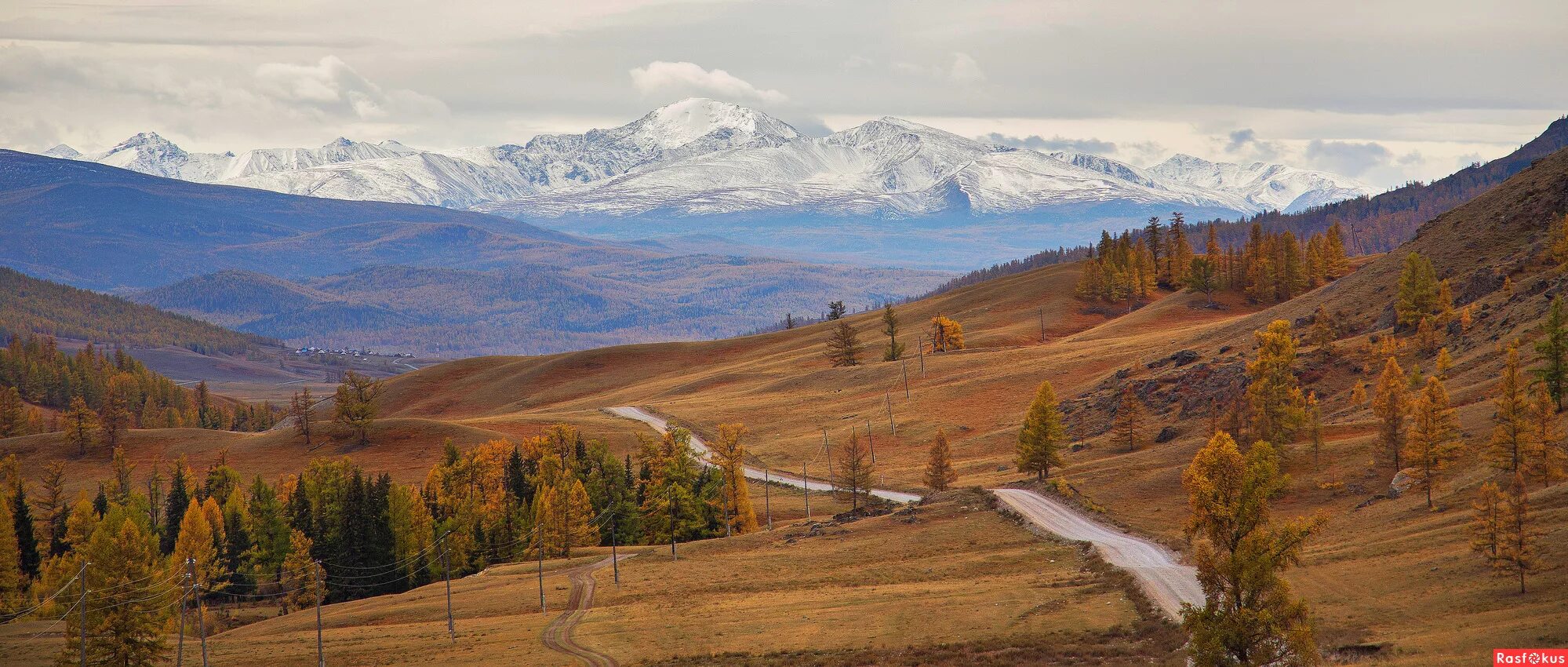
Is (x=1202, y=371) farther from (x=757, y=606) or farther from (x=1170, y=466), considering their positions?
(x=757, y=606)

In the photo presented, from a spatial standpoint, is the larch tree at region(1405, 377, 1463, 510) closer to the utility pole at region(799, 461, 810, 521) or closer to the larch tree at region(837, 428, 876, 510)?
the larch tree at region(837, 428, 876, 510)

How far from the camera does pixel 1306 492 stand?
74500 mm

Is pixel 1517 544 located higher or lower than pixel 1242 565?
lower

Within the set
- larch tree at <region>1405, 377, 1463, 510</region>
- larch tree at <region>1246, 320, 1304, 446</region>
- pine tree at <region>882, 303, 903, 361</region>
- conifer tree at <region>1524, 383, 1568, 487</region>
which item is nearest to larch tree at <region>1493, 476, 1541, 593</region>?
conifer tree at <region>1524, 383, 1568, 487</region>

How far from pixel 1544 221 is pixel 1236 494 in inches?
3732

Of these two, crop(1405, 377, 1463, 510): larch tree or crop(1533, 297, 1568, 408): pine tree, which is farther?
crop(1533, 297, 1568, 408): pine tree

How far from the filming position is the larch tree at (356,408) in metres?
154

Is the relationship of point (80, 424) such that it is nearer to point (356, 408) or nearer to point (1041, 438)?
point (356, 408)

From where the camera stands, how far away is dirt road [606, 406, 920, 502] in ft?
336

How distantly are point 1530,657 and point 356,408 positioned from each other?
142m

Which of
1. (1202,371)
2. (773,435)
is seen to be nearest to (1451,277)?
(1202,371)

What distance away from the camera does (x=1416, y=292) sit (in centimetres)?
10562

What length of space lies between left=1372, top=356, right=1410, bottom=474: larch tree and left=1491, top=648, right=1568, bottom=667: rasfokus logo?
3472 cm

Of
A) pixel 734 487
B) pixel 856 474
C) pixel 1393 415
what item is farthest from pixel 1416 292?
pixel 734 487
